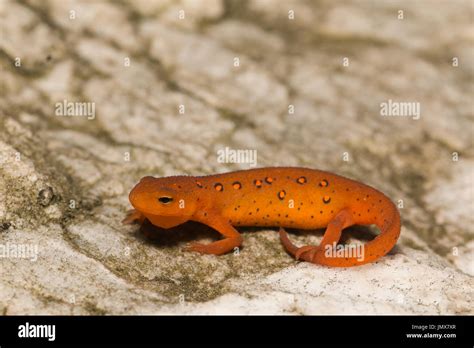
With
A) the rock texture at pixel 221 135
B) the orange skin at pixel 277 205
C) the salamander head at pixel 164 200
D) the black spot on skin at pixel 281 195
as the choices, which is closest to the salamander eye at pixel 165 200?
the salamander head at pixel 164 200

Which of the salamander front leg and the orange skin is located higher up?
the orange skin

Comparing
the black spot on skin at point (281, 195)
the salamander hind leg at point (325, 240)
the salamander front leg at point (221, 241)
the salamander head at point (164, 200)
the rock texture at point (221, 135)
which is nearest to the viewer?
the rock texture at point (221, 135)

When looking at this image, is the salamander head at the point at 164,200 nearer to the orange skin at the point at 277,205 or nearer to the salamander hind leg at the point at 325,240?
the orange skin at the point at 277,205

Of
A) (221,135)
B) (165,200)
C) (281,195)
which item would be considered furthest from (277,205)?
(221,135)

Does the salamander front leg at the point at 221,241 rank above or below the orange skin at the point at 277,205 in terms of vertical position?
below

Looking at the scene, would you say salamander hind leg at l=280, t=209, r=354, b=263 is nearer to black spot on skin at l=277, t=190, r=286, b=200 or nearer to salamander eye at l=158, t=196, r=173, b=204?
black spot on skin at l=277, t=190, r=286, b=200

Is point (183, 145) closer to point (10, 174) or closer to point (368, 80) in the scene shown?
point (10, 174)

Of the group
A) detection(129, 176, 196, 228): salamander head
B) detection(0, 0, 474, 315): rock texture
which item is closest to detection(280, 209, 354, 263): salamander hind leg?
detection(0, 0, 474, 315): rock texture

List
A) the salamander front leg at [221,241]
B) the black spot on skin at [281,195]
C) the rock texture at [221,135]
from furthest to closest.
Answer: the black spot on skin at [281,195]
the salamander front leg at [221,241]
the rock texture at [221,135]
